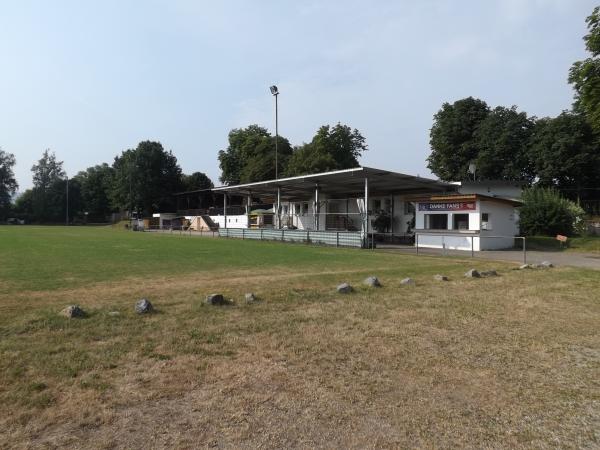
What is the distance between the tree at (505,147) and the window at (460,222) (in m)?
23.4

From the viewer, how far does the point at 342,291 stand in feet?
29.1

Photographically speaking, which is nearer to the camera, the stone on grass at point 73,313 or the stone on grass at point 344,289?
the stone on grass at point 73,313

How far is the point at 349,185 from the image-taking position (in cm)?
3488

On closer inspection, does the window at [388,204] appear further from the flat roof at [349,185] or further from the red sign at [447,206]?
the red sign at [447,206]

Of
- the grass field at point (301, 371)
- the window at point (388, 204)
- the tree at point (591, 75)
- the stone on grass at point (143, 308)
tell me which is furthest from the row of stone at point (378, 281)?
the window at point (388, 204)

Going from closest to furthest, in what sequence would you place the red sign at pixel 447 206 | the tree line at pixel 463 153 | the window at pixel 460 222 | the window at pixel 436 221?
1. the red sign at pixel 447 206
2. the window at pixel 460 222
3. the window at pixel 436 221
4. the tree line at pixel 463 153

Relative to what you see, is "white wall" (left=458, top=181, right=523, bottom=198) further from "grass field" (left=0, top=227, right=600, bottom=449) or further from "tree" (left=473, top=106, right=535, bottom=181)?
"grass field" (left=0, top=227, right=600, bottom=449)

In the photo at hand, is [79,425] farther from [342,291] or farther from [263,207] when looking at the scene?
[263,207]

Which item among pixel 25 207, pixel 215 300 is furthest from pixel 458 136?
pixel 25 207

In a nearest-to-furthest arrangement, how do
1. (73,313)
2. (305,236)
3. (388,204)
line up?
(73,313), (305,236), (388,204)

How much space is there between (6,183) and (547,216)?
334 feet

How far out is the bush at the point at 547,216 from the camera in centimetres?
2881

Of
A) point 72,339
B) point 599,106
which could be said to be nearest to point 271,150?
point 599,106

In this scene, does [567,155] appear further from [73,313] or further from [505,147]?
[73,313]
